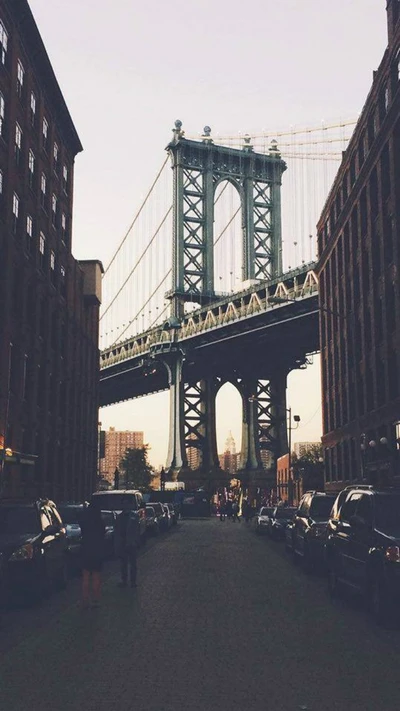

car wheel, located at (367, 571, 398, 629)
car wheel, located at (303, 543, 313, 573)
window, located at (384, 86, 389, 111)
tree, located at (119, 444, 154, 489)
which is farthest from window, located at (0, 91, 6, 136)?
tree, located at (119, 444, 154, 489)

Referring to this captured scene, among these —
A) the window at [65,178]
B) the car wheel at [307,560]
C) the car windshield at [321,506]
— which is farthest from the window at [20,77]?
the car wheel at [307,560]

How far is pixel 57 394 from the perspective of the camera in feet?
181

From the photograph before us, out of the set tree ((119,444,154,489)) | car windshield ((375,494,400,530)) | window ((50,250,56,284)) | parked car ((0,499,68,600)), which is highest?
window ((50,250,56,284))

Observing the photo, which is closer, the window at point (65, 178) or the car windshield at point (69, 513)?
the car windshield at point (69, 513)

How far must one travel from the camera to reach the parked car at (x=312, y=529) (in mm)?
20984

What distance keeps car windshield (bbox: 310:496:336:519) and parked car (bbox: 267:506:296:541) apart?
13.8 m

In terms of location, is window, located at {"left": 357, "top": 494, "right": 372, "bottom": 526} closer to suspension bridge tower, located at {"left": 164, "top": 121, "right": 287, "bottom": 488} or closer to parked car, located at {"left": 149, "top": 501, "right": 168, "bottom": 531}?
parked car, located at {"left": 149, "top": 501, "right": 168, "bottom": 531}

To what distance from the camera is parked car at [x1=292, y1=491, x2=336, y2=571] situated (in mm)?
20984

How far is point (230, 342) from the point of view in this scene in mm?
91875

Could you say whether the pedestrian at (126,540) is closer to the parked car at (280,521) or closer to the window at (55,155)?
the parked car at (280,521)

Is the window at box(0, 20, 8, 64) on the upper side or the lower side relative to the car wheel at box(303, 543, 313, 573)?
upper

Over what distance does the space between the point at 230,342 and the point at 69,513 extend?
6801cm

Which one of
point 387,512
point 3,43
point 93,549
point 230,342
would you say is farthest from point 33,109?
point 230,342

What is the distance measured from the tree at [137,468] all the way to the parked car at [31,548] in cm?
13622
